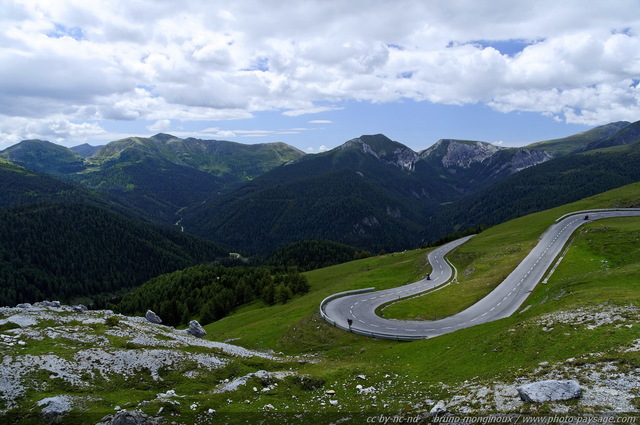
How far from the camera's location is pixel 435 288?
7612 centimetres

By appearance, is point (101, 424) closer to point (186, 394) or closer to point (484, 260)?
point (186, 394)

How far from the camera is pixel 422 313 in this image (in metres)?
60.5

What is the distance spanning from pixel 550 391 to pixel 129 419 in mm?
23843

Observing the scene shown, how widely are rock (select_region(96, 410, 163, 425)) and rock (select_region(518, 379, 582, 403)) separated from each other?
2185 centimetres

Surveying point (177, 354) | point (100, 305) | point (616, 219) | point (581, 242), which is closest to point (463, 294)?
point (581, 242)

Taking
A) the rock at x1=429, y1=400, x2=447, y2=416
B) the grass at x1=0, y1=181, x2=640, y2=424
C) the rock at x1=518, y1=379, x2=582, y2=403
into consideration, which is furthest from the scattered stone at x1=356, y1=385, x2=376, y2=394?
the rock at x1=518, y1=379, x2=582, y2=403

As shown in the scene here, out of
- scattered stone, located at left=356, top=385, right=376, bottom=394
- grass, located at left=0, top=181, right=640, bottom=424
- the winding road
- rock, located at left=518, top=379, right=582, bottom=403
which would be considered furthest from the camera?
the winding road

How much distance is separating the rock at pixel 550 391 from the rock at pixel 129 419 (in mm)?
21855

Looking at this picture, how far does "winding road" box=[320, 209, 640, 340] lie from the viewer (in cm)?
5381

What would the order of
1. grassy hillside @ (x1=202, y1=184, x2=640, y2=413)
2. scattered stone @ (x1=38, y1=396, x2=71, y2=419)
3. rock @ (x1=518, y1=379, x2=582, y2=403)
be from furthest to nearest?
scattered stone @ (x1=38, y1=396, x2=71, y2=419), grassy hillside @ (x1=202, y1=184, x2=640, y2=413), rock @ (x1=518, y1=379, x2=582, y2=403)

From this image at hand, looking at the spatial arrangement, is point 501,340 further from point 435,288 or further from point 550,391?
point 435,288

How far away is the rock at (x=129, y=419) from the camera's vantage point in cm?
2142

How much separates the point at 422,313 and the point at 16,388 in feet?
174

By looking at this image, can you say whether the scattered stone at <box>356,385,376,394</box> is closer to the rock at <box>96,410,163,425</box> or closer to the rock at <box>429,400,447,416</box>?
the rock at <box>429,400,447,416</box>
